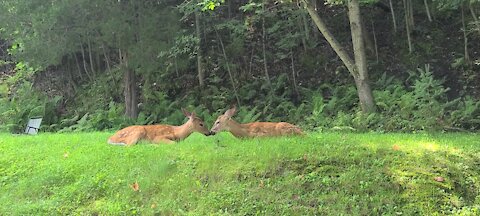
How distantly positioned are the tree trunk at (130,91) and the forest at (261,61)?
0.15 feet

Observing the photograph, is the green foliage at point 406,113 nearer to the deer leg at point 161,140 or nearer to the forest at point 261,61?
the forest at point 261,61

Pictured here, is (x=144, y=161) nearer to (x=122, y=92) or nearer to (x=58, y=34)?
(x=58, y=34)

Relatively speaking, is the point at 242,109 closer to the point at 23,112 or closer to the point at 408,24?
the point at 408,24

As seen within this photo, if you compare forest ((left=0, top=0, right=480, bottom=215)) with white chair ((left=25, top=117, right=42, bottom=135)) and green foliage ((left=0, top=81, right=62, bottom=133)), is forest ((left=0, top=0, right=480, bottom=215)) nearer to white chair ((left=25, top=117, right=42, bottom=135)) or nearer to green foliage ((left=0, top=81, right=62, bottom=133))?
green foliage ((left=0, top=81, right=62, bottom=133))

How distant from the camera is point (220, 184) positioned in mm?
6051

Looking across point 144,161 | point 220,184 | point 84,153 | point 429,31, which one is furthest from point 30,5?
point 429,31

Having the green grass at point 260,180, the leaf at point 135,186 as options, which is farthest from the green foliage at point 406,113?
the leaf at point 135,186

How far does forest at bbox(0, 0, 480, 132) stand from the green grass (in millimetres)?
4306

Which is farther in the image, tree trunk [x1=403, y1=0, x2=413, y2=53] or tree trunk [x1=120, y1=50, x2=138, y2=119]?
tree trunk [x1=403, y1=0, x2=413, y2=53]

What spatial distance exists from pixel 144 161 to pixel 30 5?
8793 millimetres

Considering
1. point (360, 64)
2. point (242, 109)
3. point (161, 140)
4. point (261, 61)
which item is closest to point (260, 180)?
point (161, 140)

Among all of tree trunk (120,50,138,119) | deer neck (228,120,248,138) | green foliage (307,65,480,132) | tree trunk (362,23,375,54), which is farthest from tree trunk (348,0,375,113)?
tree trunk (120,50,138,119)

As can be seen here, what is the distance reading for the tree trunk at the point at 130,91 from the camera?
1578cm

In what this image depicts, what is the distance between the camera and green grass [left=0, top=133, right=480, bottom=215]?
18.3 ft
